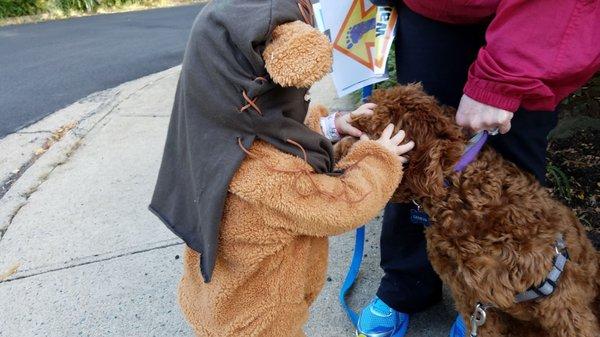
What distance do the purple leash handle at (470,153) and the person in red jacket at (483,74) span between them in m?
0.07

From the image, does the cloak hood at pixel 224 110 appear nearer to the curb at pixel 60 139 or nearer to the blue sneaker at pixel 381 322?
the blue sneaker at pixel 381 322

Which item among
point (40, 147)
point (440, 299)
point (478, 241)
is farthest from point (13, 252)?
point (478, 241)

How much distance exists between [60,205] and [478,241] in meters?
3.26

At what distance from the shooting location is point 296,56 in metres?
1.35

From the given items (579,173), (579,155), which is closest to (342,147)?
(579,173)

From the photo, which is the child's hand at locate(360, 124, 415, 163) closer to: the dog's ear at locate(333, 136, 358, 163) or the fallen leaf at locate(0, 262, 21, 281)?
the dog's ear at locate(333, 136, 358, 163)

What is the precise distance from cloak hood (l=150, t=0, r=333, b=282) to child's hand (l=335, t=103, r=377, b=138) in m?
0.21

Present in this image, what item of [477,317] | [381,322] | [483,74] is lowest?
[381,322]

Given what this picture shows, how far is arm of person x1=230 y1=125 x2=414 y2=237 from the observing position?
1473 millimetres

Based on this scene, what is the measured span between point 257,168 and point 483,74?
0.78 metres

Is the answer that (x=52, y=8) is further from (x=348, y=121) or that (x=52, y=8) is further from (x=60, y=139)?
(x=348, y=121)

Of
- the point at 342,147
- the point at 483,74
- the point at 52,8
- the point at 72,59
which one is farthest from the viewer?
the point at 52,8

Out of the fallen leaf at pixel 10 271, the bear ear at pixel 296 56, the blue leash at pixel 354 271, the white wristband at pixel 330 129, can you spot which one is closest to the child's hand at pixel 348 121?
the white wristband at pixel 330 129

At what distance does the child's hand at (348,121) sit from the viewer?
183 cm
